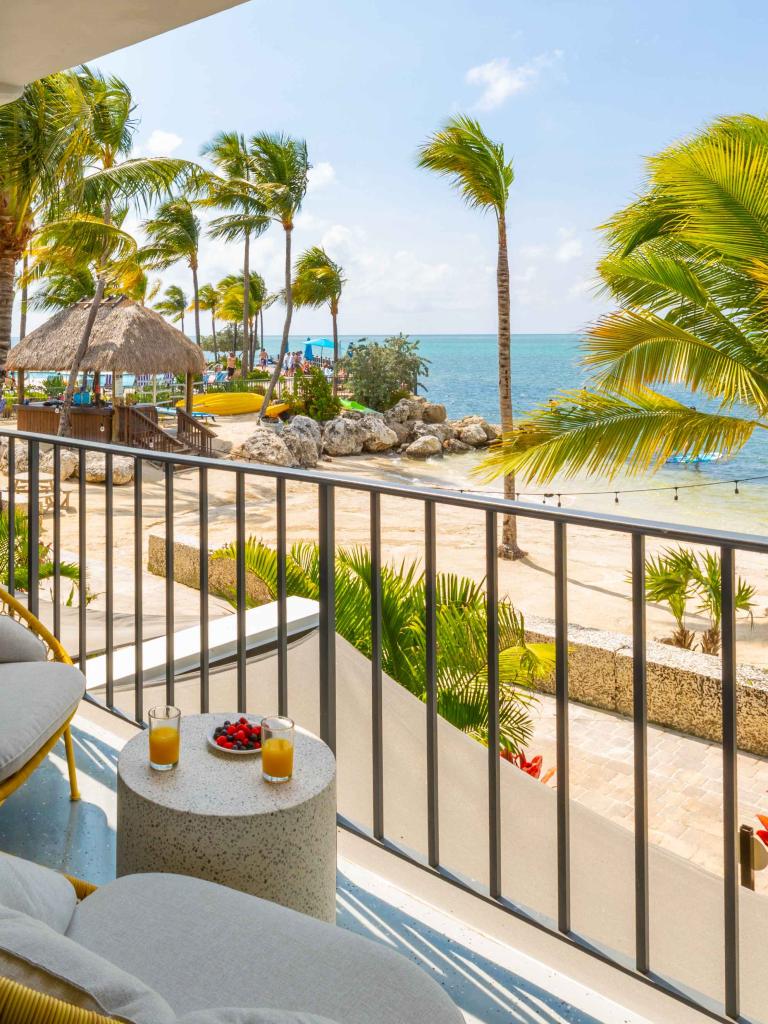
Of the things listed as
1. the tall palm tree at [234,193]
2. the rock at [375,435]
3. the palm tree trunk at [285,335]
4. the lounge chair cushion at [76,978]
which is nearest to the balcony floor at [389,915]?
the lounge chair cushion at [76,978]

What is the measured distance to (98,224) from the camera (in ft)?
47.4

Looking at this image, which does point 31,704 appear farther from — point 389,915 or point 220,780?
point 389,915

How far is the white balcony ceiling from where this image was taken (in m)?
2.48

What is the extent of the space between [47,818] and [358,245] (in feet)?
245

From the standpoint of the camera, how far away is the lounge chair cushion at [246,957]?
944 mm

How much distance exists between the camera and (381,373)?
3112cm

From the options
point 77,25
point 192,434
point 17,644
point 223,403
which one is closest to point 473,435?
point 223,403

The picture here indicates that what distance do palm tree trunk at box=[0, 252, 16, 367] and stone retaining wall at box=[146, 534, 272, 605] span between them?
3.12 meters

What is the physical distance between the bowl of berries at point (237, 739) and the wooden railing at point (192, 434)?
17.9m

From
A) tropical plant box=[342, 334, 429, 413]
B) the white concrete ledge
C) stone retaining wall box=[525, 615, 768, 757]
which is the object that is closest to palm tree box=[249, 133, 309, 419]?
tropical plant box=[342, 334, 429, 413]

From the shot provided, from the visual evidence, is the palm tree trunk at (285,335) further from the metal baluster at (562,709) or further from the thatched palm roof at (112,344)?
the metal baluster at (562,709)

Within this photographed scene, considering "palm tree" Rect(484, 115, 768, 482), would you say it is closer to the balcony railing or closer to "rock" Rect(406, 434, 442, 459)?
the balcony railing

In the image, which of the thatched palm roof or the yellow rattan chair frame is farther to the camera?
the thatched palm roof

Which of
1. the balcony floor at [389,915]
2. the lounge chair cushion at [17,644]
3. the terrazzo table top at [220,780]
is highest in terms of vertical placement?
the lounge chair cushion at [17,644]
